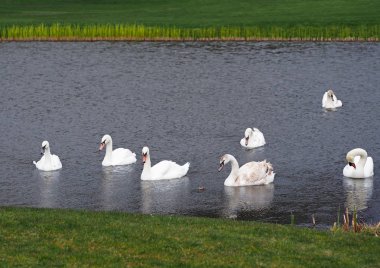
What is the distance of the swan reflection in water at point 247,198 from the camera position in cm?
3150

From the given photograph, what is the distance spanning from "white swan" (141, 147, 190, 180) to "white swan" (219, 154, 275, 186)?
136cm

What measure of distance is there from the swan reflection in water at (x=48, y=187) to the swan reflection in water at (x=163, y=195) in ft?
9.13

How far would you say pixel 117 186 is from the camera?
34844 millimetres

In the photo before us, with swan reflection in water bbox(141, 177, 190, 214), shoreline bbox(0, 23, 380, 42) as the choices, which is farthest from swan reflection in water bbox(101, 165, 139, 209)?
shoreline bbox(0, 23, 380, 42)

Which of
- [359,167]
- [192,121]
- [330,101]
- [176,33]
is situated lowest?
[359,167]

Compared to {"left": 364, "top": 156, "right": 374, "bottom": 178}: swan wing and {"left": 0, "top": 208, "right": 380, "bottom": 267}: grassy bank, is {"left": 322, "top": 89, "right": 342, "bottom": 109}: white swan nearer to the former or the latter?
{"left": 364, "top": 156, "right": 374, "bottom": 178}: swan wing

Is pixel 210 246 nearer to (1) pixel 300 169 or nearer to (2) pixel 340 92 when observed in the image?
(1) pixel 300 169

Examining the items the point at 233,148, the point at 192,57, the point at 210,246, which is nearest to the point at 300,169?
the point at 233,148

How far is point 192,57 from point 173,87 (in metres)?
11.1

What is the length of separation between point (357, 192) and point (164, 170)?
6.56 meters

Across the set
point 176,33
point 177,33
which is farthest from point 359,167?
point 177,33

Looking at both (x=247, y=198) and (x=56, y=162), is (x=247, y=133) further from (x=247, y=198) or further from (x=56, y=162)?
(x=56, y=162)

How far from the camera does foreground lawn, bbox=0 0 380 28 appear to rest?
85.6 m

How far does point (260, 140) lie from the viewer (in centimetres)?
4081
